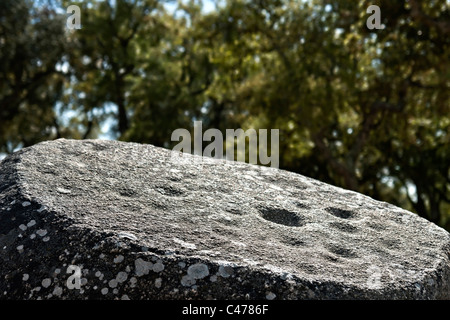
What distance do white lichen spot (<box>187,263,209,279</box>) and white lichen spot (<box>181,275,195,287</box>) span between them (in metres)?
0.01

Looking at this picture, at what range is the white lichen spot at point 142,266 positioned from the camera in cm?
297

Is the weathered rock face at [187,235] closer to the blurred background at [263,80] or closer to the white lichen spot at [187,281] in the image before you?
the white lichen spot at [187,281]

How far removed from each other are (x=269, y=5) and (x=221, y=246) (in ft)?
53.8

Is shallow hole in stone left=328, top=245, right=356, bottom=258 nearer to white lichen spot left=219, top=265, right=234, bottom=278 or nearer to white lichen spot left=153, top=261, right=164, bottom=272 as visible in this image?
white lichen spot left=219, top=265, right=234, bottom=278

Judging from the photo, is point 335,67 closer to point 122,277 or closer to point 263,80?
point 263,80

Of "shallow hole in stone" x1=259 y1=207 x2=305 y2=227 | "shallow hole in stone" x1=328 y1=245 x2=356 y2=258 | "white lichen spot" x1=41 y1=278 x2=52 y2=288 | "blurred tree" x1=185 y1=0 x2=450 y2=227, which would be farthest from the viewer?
"blurred tree" x1=185 y1=0 x2=450 y2=227

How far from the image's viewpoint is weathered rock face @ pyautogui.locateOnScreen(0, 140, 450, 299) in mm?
2984

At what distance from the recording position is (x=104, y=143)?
14.9 ft

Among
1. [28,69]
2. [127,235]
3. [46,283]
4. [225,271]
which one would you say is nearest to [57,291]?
[46,283]

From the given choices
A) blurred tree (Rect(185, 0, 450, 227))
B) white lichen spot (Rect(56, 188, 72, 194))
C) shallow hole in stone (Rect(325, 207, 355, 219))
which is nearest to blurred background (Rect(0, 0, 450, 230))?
blurred tree (Rect(185, 0, 450, 227))

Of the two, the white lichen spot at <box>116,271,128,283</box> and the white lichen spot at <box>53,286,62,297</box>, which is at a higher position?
the white lichen spot at <box>116,271,128,283</box>

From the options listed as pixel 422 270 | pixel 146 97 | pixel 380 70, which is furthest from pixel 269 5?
pixel 422 270

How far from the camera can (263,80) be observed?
730 inches
